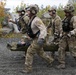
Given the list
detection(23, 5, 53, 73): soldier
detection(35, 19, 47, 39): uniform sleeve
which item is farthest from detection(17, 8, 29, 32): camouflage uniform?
detection(35, 19, 47, 39): uniform sleeve

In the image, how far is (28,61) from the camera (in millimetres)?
8539

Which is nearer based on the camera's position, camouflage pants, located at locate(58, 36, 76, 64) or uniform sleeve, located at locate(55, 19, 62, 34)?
camouflage pants, located at locate(58, 36, 76, 64)

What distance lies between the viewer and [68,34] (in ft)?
29.0

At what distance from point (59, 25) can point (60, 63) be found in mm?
991

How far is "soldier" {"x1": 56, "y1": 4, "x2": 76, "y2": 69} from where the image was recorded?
8.88 metres

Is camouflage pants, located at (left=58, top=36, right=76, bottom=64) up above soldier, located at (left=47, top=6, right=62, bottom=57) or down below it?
below

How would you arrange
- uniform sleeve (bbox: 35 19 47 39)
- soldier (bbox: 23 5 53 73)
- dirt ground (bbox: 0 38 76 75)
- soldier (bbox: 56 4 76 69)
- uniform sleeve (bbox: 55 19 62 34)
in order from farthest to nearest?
uniform sleeve (bbox: 55 19 62 34), soldier (bbox: 56 4 76 69), dirt ground (bbox: 0 38 76 75), soldier (bbox: 23 5 53 73), uniform sleeve (bbox: 35 19 47 39)

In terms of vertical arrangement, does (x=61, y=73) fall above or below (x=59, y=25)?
below

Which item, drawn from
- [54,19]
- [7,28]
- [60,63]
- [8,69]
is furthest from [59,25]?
[7,28]

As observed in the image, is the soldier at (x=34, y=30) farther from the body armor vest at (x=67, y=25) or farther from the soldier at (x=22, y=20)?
the soldier at (x=22, y=20)

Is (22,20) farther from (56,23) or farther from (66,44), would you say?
(66,44)

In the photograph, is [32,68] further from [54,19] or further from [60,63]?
[54,19]

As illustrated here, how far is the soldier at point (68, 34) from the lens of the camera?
29.1 ft

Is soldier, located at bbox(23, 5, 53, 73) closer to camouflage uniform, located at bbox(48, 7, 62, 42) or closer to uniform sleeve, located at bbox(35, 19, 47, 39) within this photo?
uniform sleeve, located at bbox(35, 19, 47, 39)
